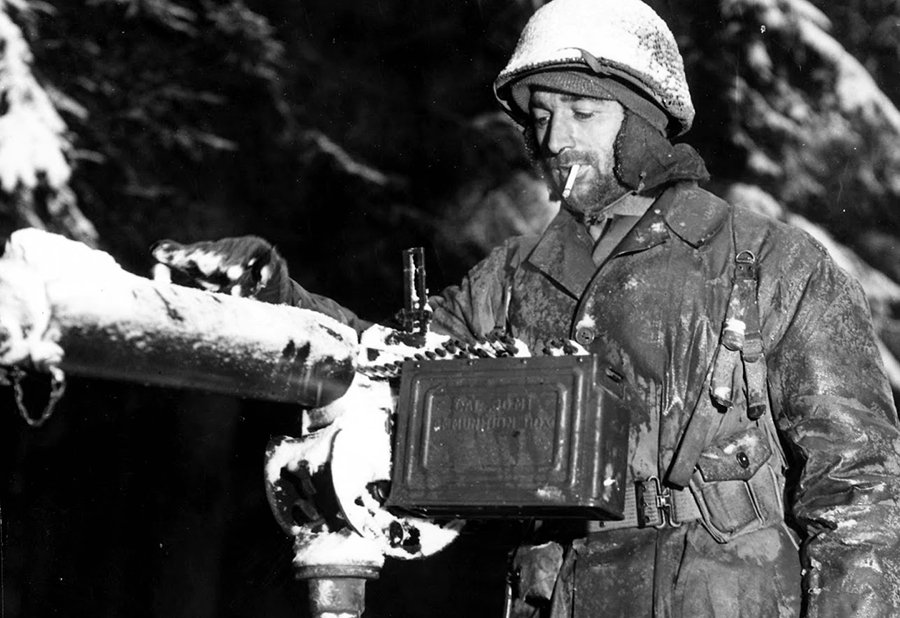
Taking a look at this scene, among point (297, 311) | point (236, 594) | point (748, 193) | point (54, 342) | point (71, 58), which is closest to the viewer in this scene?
point (54, 342)

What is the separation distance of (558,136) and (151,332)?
4.84 feet

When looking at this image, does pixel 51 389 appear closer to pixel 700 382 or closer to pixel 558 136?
pixel 700 382

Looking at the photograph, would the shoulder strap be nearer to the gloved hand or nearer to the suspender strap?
the suspender strap

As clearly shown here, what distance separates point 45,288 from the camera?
2.79 meters

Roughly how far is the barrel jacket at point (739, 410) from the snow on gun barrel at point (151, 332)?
0.48 m

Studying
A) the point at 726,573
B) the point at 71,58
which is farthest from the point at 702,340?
the point at 71,58

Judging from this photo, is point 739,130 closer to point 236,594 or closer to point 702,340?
point 236,594

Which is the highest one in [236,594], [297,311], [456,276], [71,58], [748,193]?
[71,58]

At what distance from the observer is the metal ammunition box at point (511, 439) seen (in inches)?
126

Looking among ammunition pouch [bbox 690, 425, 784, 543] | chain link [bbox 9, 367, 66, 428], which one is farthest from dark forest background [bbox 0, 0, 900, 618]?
chain link [bbox 9, 367, 66, 428]

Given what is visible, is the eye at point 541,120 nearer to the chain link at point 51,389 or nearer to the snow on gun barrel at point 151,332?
the snow on gun barrel at point 151,332

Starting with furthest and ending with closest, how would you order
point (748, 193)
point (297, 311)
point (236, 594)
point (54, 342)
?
point (748, 193)
point (236, 594)
point (297, 311)
point (54, 342)

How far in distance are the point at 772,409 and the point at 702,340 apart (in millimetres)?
243

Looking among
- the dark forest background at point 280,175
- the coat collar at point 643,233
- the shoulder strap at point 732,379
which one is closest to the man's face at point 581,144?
the coat collar at point 643,233
